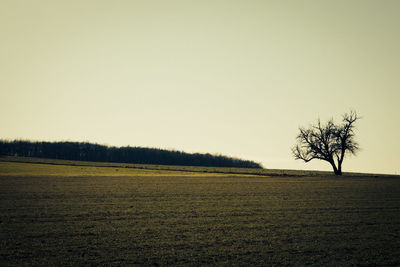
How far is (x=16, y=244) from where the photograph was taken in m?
11.2

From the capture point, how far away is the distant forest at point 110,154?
125 meters

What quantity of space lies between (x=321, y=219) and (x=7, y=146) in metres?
141

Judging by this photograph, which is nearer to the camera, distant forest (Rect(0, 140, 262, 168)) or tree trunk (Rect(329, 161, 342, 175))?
tree trunk (Rect(329, 161, 342, 175))

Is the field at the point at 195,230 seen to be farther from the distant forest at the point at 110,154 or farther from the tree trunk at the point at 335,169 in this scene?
the distant forest at the point at 110,154

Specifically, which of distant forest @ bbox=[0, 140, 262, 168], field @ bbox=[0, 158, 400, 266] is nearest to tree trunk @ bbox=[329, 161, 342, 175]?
field @ bbox=[0, 158, 400, 266]

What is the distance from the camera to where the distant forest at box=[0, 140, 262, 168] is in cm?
12494

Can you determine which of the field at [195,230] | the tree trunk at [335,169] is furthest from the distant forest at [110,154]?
the field at [195,230]

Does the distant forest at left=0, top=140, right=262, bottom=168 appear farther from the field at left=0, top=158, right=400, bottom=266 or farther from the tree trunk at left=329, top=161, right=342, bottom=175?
the field at left=0, top=158, right=400, bottom=266

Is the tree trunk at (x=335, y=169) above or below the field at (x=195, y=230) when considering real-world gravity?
above

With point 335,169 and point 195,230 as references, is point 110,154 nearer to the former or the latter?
point 335,169

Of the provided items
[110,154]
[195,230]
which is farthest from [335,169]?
[110,154]

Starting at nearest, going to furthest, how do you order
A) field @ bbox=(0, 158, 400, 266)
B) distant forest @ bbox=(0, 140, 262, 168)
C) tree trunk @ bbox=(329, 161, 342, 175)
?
field @ bbox=(0, 158, 400, 266), tree trunk @ bbox=(329, 161, 342, 175), distant forest @ bbox=(0, 140, 262, 168)

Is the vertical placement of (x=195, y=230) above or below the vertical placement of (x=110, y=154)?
below

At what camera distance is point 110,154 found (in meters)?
134
